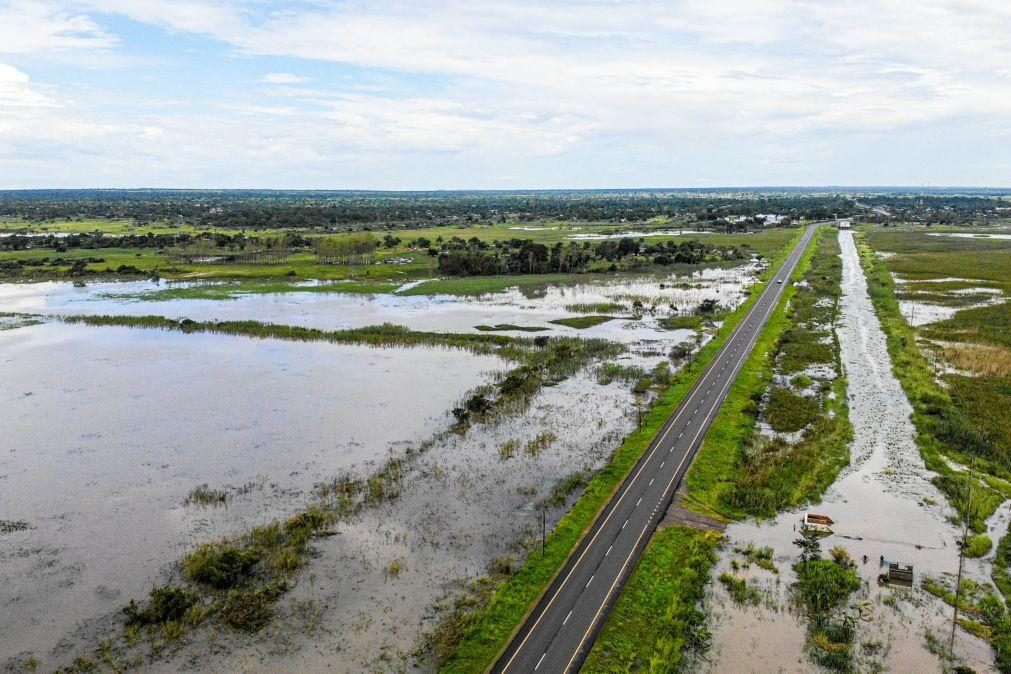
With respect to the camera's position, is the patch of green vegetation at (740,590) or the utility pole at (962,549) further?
the patch of green vegetation at (740,590)

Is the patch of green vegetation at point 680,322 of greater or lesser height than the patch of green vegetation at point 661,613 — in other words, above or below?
above

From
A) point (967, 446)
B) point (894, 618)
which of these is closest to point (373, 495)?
point (894, 618)

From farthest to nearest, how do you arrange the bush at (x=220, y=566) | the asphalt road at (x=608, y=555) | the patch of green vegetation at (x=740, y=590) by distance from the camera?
the bush at (x=220, y=566), the patch of green vegetation at (x=740, y=590), the asphalt road at (x=608, y=555)

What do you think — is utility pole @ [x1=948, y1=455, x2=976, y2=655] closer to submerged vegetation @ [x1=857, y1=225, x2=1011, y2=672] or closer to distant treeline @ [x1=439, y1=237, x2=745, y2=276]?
submerged vegetation @ [x1=857, y1=225, x2=1011, y2=672]

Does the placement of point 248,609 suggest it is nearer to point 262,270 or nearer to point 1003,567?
point 1003,567

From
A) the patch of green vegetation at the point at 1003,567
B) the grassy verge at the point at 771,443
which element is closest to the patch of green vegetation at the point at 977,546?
the patch of green vegetation at the point at 1003,567

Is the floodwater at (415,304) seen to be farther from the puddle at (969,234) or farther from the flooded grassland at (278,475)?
the puddle at (969,234)

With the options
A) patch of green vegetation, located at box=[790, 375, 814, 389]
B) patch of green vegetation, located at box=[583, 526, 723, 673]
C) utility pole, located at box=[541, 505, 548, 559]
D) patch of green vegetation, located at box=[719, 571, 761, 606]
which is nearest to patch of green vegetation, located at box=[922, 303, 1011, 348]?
patch of green vegetation, located at box=[790, 375, 814, 389]

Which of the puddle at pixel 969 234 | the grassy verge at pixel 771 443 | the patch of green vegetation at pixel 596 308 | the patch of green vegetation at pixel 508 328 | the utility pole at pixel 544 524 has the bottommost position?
the utility pole at pixel 544 524
